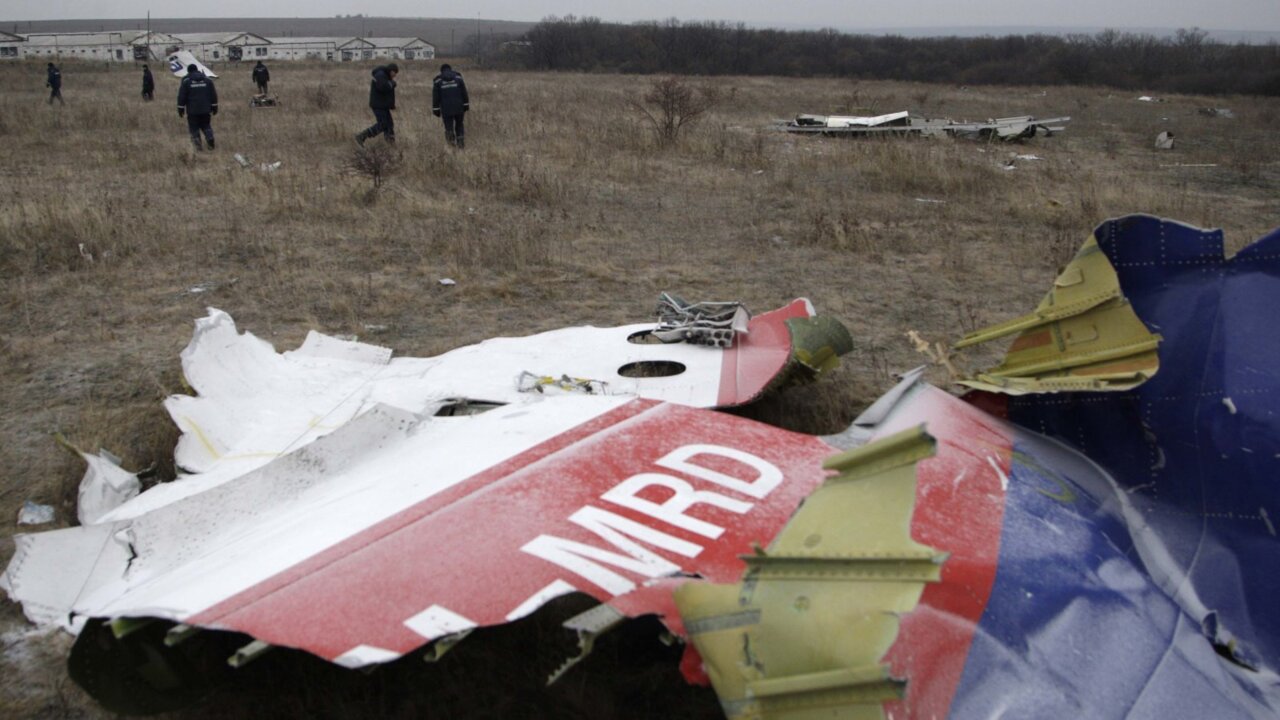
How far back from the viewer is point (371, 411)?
138 inches

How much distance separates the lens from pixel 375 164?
10367mm

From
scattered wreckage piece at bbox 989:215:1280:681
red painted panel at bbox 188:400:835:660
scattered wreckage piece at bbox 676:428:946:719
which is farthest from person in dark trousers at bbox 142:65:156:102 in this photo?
scattered wreckage piece at bbox 676:428:946:719

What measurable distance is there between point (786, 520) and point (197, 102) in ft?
43.0

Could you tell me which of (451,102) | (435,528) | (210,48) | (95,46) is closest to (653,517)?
(435,528)

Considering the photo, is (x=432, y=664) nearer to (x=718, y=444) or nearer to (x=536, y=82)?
(x=718, y=444)

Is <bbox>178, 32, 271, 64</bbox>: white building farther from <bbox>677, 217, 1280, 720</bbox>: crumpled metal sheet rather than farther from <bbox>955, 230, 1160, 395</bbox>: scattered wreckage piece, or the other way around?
<bbox>677, 217, 1280, 720</bbox>: crumpled metal sheet

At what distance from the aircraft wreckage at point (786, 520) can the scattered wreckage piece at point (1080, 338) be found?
0.01 metres

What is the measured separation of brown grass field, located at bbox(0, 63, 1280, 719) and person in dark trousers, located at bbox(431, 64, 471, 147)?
45 centimetres

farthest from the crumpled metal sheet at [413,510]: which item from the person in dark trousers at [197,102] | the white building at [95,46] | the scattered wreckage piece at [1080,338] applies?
the white building at [95,46]

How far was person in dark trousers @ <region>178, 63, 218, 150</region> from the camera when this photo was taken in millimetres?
13148

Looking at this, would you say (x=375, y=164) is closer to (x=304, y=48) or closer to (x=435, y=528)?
(x=435, y=528)

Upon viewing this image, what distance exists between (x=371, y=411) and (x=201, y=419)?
96 cm

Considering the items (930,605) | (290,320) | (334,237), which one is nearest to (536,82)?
(334,237)

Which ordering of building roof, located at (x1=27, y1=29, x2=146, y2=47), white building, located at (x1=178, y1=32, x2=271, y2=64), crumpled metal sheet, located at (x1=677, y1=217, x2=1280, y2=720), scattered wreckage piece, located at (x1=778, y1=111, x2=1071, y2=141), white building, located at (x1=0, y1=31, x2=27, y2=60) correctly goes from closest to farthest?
1. crumpled metal sheet, located at (x1=677, y1=217, x2=1280, y2=720)
2. scattered wreckage piece, located at (x1=778, y1=111, x2=1071, y2=141)
3. white building, located at (x1=0, y1=31, x2=27, y2=60)
4. white building, located at (x1=178, y1=32, x2=271, y2=64)
5. building roof, located at (x1=27, y1=29, x2=146, y2=47)
